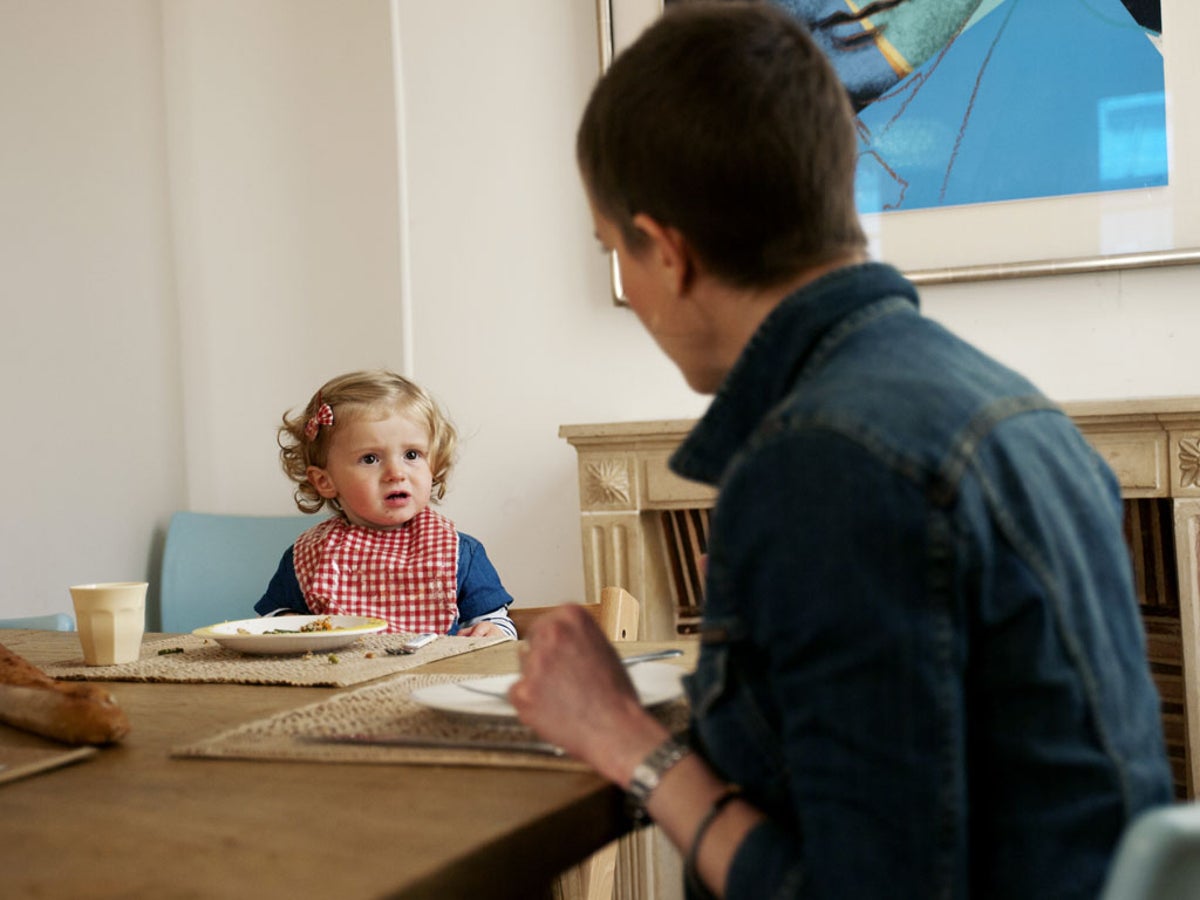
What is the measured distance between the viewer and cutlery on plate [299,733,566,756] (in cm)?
87

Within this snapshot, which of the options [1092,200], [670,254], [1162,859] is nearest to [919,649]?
[1162,859]

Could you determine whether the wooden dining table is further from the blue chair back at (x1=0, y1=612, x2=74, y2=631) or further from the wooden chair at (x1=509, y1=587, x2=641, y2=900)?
the blue chair back at (x1=0, y1=612, x2=74, y2=631)

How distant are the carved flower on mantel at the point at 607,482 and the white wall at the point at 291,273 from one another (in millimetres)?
317

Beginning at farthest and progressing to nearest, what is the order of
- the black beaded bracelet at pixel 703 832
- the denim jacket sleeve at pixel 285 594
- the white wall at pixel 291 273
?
the white wall at pixel 291 273
the denim jacket sleeve at pixel 285 594
the black beaded bracelet at pixel 703 832

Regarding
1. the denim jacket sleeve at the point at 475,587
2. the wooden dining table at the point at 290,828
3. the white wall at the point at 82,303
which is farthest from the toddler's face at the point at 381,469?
the wooden dining table at the point at 290,828

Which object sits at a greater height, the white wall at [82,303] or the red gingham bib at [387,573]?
the white wall at [82,303]

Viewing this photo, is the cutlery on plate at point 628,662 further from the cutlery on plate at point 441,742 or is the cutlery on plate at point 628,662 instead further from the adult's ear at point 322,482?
the adult's ear at point 322,482

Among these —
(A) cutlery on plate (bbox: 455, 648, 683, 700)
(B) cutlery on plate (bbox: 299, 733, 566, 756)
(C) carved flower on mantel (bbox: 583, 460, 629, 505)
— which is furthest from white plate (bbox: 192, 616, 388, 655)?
(C) carved flower on mantel (bbox: 583, 460, 629, 505)

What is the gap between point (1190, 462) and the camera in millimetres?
2375

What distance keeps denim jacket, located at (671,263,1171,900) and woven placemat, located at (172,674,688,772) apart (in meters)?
0.18

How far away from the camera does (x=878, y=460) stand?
66 centimetres

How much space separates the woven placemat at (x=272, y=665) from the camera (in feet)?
4.13

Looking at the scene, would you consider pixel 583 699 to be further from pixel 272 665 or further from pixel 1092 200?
pixel 1092 200

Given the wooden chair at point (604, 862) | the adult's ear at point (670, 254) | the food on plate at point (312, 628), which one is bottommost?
the wooden chair at point (604, 862)
